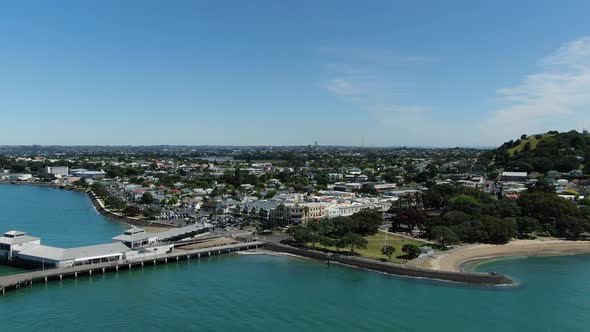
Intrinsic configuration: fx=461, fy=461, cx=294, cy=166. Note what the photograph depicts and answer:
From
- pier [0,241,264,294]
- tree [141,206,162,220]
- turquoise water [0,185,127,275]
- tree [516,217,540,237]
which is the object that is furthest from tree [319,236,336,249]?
tree [141,206,162,220]

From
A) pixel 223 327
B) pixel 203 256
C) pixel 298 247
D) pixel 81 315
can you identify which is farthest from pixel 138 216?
pixel 223 327

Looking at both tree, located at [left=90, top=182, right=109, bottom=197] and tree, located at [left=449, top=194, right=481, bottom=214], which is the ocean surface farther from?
tree, located at [left=90, top=182, right=109, bottom=197]

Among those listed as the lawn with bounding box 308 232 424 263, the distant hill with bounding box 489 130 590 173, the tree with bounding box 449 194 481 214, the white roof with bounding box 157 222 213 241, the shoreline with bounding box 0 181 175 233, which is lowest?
the shoreline with bounding box 0 181 175 233

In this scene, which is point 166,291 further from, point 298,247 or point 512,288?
point 512,288

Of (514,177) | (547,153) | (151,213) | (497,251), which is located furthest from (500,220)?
(547,153)

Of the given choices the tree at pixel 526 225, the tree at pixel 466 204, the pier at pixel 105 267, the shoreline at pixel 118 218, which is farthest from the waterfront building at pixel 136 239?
the tree at pixel 526 225
